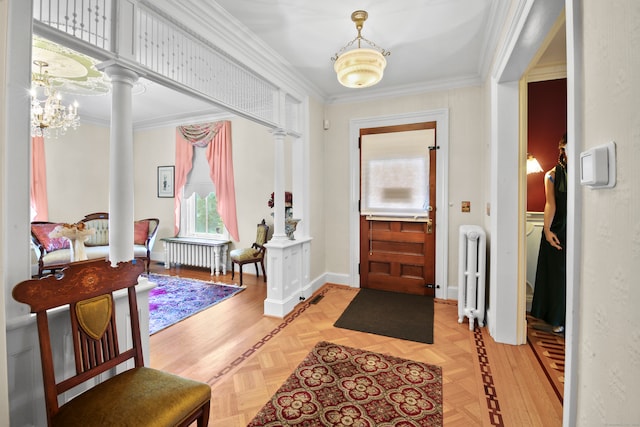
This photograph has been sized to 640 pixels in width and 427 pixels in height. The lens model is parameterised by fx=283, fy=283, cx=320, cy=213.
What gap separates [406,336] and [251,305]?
6.16 feet

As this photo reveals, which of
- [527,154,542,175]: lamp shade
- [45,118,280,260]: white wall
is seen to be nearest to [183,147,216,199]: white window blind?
[45,118,280,260]: white wall

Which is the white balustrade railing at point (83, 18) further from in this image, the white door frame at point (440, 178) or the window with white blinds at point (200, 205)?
the window with white blinds at point (200, 205)

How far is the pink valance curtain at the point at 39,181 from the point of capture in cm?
485

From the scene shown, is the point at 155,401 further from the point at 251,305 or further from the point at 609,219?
the point at 251,305

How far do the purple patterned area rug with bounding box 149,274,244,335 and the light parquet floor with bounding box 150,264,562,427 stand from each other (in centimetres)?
19

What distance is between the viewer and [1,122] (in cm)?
92

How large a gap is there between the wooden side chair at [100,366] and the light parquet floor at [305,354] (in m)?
0.59

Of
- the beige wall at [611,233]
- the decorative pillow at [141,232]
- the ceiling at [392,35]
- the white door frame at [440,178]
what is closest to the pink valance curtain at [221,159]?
the ceiling at [392,35]

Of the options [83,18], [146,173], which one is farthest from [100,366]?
[146,173]

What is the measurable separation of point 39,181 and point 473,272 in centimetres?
683

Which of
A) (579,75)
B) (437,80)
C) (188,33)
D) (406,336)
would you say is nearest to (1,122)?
(188,33)

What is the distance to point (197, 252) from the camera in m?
5.18

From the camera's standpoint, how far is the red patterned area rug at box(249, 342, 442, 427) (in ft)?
5.56

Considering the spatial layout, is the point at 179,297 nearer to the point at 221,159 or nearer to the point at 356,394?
the point at 221,159
